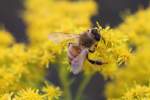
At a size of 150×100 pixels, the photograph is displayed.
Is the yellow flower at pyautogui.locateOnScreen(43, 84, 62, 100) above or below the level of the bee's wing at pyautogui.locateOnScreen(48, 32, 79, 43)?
below

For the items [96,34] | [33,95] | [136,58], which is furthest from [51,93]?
Result: [136,58]

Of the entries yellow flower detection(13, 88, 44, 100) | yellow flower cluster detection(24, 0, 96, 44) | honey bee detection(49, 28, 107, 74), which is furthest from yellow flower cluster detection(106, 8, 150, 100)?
yellow flower detection(13, 88, 44, 100)

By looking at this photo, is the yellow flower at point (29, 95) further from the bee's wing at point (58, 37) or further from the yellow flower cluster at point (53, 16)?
the yellow flower cluster at point (53, 16)

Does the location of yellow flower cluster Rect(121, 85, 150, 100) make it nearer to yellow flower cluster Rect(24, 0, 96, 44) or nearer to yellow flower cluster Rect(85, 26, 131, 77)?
yellow flower cluster Rect(85, 26, 131, 77)

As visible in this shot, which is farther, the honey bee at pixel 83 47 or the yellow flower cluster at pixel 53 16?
the yellow flower cluster at pixel 53 16

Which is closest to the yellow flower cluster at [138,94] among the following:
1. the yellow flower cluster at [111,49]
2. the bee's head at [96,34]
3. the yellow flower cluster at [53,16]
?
the yellow flower cluster at [111,49]

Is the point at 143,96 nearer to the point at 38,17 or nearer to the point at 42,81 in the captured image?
the point at 42,81

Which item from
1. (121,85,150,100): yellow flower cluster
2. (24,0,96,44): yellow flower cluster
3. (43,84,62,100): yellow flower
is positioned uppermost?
(24,0,96,44): yellow flower cluster

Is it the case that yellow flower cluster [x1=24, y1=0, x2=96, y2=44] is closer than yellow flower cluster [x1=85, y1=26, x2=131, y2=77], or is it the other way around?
yellow flower cluster [x1=85, y1=26, x2=131, y2=77]
